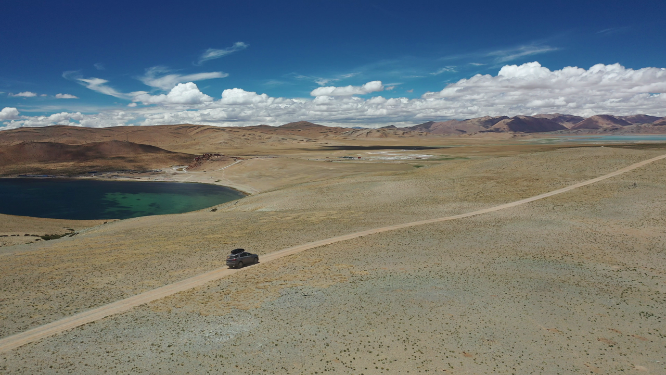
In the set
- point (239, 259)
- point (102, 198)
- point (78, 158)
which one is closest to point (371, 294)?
point (239, 259)

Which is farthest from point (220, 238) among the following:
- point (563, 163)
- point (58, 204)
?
point (58, 204)

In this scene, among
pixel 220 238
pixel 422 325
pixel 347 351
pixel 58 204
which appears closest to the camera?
pixel 347 351

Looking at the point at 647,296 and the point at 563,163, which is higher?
the point at 563,163

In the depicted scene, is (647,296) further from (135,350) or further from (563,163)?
(563,163)

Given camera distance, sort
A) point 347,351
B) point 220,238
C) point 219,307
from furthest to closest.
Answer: point 220,238 < point 219,307 < point 347,351

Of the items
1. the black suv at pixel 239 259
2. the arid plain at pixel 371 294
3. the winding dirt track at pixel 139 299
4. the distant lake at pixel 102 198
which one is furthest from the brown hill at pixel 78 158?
the black suv at pixel 239 259

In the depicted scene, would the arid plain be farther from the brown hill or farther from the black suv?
the brown hill
